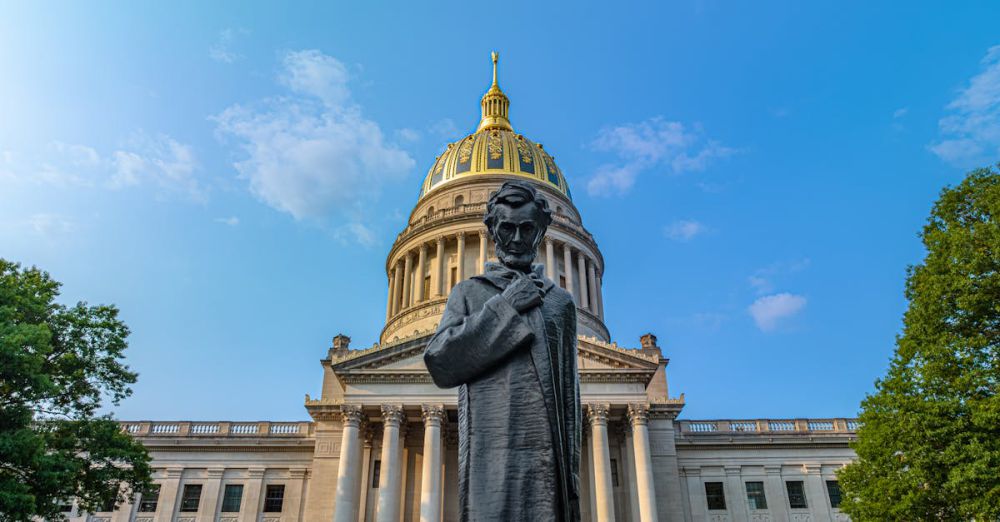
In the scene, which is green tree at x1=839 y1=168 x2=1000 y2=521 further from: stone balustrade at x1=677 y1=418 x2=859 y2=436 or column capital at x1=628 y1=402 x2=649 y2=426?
stone balustrade at x1=677 y1=418 x2=859 y2=436

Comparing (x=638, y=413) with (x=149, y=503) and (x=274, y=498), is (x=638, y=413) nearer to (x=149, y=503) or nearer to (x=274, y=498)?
(x=274, y=498)

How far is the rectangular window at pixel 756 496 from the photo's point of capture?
42.0 meters

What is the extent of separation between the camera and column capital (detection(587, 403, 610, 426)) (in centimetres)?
3428

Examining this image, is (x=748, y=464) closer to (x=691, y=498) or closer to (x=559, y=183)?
(x=691, y=498)

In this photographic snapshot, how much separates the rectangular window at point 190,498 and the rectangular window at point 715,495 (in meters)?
30.5

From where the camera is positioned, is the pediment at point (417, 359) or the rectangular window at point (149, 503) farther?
the rectangular window at point (149, 503)

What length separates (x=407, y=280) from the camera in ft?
197

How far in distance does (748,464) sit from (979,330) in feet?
82.4

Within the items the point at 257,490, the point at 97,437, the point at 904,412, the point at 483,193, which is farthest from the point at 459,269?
the point at 904,412

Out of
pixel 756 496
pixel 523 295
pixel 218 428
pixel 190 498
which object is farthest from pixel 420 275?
pixel 523 295

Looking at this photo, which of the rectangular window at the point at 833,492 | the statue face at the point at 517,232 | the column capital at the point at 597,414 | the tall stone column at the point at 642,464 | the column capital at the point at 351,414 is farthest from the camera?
the rectangular window at the point at 833,492

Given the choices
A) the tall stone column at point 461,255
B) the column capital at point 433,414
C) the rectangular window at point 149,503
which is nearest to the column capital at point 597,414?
the column capital at point 433,414

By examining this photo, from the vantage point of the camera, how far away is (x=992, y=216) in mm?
20953

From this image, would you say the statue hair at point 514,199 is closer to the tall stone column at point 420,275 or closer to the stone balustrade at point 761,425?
the stone balustrade at point 761,425
